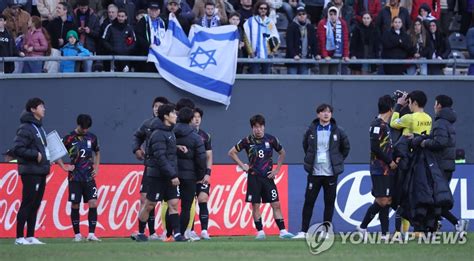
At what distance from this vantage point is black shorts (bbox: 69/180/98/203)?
20203 mm

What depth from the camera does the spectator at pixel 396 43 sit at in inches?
1013

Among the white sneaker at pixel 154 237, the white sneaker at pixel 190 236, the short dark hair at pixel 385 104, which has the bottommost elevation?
the white sneaker at pixel 154 237

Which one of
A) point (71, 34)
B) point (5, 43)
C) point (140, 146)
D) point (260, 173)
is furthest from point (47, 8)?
point (260, 173)

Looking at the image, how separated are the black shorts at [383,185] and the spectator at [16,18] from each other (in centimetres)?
879

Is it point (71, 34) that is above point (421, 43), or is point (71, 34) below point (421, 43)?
above

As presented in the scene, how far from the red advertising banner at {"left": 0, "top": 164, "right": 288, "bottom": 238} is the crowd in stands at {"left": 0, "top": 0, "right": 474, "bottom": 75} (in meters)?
3.41

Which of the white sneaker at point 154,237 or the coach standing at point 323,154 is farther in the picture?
the white sneaker at point 154,237

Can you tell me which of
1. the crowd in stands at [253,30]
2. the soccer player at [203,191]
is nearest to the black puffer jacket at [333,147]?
the soccer player at [203,191]

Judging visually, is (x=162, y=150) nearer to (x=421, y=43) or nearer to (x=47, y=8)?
(x=47, y=8)

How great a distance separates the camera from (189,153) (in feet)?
63.1

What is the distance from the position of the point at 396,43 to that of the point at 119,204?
23.5 feet

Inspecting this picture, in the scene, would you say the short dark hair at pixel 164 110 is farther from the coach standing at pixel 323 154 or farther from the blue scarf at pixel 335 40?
the blue scarf at pixel 335 40

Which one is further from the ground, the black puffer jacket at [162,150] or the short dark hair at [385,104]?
the short dark hair at [385,104]

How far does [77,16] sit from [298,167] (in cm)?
546
